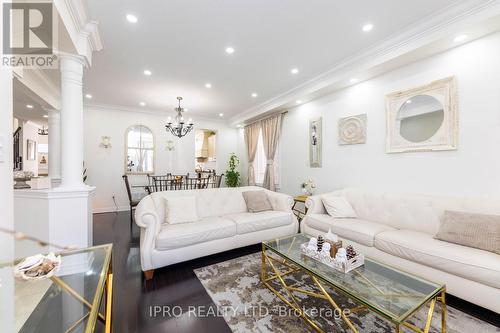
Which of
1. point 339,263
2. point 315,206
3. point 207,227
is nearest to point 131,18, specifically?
point 207,227

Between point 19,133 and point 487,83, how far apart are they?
33.0 ft

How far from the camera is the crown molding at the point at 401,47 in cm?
202

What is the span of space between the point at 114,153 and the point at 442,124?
6.72 m

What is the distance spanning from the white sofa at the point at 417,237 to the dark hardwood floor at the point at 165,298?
0.29m

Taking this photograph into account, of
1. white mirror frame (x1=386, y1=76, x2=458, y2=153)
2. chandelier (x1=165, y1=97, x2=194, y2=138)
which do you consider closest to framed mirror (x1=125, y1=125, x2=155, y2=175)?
chandelier (x1=165, y1=97, x2=194, y2=138)

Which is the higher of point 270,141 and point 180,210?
point 270,141

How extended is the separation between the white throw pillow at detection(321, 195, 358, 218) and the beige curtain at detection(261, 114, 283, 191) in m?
2.25

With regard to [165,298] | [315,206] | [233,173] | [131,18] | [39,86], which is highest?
[131,18]

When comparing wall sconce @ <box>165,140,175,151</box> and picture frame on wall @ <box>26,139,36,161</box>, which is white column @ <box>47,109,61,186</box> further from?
picture frame on wall @ <box>26,139,36,161</box>

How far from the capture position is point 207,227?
248 cm

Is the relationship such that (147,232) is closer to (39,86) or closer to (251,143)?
(39,86)

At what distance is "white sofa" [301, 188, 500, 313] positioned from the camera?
1.62m

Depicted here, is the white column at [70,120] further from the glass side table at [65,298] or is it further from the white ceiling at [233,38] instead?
the glass side table at [65,298]

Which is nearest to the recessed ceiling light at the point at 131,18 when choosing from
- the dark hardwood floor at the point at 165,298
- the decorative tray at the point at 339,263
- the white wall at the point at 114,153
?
the dark hardwood floor at the point at 165,298
